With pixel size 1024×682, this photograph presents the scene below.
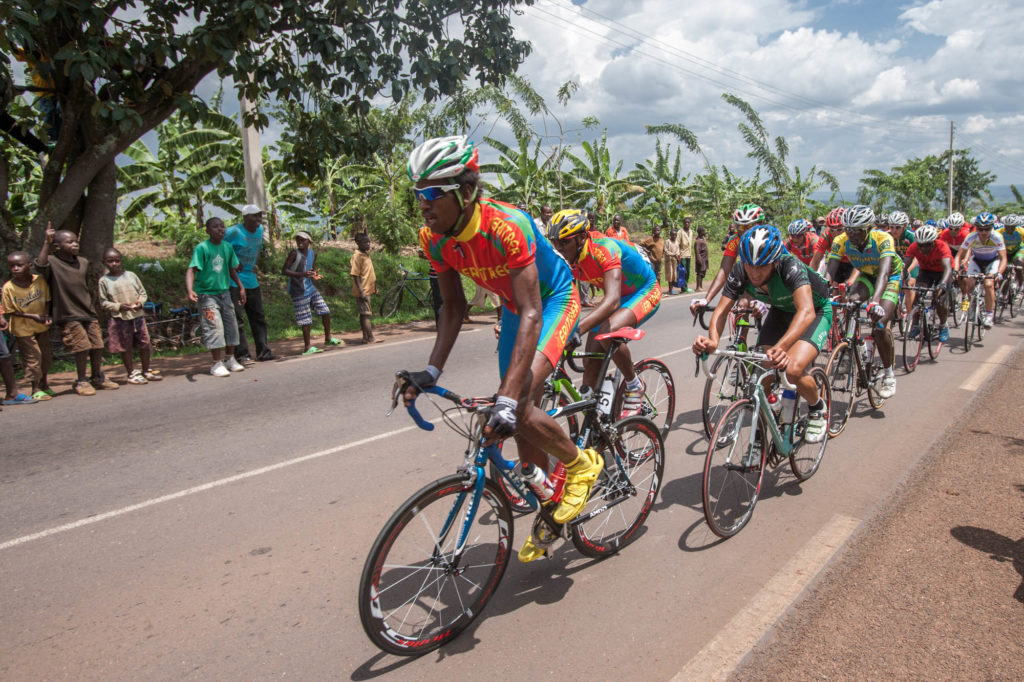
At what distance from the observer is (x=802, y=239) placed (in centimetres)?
930

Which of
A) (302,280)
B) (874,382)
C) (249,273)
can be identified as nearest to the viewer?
(874,382)

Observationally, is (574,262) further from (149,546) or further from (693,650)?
(149,546)

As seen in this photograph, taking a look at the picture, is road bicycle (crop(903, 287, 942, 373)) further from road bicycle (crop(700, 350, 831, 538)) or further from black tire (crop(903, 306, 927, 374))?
road bicycle (crop(700, 350, 831, 538))

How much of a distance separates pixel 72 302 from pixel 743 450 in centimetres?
782

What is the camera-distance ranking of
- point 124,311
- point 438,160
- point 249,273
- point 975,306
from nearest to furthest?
point 438,160 < point 124,311 < point 249,273 < point 975,306

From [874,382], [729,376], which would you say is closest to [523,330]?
[729,376]

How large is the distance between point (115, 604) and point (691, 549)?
10.2ft

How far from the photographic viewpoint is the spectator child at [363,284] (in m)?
11.7

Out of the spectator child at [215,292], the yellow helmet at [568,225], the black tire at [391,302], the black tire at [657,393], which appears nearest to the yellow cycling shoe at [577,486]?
the black tire at [657,393]

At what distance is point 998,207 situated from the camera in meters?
46.4

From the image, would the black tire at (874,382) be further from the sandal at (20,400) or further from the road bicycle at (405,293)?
the road bicycle at (405,293)

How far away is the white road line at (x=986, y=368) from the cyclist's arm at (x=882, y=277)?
2.01 metres

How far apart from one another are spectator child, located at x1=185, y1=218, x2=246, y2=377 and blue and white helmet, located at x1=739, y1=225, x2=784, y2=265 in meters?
6.98

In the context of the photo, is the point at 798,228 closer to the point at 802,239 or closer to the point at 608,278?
the point at 802,239
